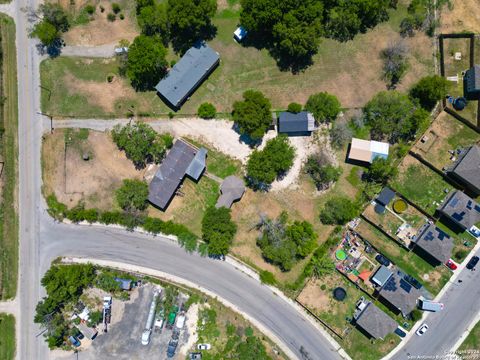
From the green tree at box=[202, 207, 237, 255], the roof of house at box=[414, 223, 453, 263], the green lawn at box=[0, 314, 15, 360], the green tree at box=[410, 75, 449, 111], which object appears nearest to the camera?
the roof of house at box=[414, 223, 453, 263]

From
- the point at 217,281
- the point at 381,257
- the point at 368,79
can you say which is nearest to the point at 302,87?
the point at 368,79

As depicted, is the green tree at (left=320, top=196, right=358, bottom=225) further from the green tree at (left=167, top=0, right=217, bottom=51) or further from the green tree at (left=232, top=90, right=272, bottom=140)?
the green tree at (left=167, top=0, right=217, bottom=51)

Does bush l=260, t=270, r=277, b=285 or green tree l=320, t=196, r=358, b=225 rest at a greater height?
green tree l=320, t=196, r=358, b=225

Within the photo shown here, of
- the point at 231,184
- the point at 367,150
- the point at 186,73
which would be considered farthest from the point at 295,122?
the point at 186,73

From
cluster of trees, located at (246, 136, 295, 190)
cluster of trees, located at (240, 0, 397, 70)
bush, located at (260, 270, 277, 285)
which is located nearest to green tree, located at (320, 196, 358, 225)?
cluster of trees, located at (246, 136, 295, 190)

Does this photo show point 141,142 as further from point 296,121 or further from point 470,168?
point 470,168

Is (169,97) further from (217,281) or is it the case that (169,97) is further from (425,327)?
(425,327)

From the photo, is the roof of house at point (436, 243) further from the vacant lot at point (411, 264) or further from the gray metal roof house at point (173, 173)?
the gray metal roof house at point (173, 173)

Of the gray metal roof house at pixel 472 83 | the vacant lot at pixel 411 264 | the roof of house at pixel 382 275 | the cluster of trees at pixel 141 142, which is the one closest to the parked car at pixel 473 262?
the vacant lot at pixel 411 264
